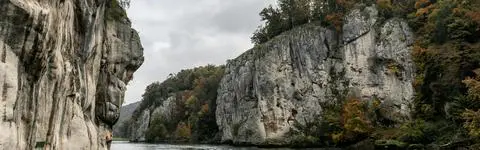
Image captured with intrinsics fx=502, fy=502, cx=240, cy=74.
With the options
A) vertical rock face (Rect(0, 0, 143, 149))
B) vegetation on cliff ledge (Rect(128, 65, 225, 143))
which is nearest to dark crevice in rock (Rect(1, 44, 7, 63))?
vertical rock face (Rect(0, 0, 143, 149))

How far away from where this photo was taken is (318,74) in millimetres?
70938

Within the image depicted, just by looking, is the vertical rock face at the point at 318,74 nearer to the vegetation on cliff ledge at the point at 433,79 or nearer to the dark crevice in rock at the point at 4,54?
the vegetation on cliff ledge at the point at 433,79

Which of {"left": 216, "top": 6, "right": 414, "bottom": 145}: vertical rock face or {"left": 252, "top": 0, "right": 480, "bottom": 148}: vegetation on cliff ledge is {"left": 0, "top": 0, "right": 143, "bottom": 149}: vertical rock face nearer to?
{"left": 252, "top": 0, "right": 480, "bottom": 148}: vegetation on cliff ledge

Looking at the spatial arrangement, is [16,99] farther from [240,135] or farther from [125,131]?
[125,131]

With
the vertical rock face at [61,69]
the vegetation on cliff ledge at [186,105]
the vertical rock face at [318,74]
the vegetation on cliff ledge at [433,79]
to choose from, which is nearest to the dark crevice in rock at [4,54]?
the vertical rock face at [61,69]

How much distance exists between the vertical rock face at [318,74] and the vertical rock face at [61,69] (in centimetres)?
3716

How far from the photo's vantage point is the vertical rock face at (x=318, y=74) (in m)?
63.5

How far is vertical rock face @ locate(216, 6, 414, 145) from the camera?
63531 mm

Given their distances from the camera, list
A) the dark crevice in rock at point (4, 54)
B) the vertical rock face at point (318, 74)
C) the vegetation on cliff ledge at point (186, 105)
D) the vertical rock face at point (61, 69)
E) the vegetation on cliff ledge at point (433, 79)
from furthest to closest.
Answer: the vegetation on cliff ledge at point (186, 105) → the vertical rock face at point (318, 74) → the vegetation on cliff ledge at point (433, 79) → the vertical rock face at point (61, 69) → the dark crevice in rock at point (4, 54)

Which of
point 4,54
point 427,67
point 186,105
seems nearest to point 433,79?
point 427,67

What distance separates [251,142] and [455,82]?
3581 cm

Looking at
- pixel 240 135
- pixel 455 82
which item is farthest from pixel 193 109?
pixel 455 82

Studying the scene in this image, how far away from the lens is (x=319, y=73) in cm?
7088

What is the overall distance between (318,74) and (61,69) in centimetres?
5515
